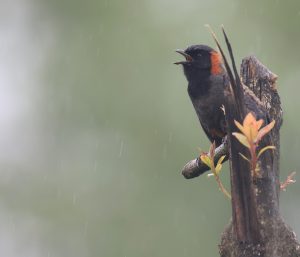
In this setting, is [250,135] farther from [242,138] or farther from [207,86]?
[207,86]

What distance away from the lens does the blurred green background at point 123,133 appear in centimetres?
861

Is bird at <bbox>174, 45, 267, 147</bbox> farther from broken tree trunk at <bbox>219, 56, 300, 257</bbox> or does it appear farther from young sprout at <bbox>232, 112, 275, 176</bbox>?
young sprout at <bbox>232, 112, 275, 176</bbox>

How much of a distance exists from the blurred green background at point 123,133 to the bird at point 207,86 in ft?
7.61

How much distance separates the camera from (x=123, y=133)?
9102mm

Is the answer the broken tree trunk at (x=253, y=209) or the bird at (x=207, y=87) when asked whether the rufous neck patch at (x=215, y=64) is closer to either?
the bird at (x=207, y=87)

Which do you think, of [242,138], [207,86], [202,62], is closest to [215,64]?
[202,62]

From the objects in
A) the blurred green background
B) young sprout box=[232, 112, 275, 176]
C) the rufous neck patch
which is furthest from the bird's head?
young sprout box=[232, 112, 275, 176]

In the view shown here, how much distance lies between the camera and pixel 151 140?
8.97 m

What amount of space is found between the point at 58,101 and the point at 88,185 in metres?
1.26

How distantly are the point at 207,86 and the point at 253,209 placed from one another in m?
3.08

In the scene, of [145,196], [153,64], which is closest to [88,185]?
[145,196]

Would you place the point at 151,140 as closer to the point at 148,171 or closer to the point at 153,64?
the point at 148,171

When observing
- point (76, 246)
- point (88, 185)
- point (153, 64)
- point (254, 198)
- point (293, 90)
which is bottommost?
point (254, 198)

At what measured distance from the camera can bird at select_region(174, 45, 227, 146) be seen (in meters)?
5.44
